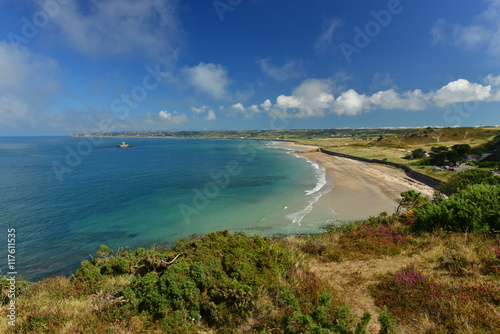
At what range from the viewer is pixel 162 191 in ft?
130

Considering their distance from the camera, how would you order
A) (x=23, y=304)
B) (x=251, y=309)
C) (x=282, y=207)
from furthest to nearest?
(x=282, y=207)
(x=23, y=304)
(x=251, y=309)

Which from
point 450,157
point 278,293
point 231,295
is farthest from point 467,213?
point 450,157

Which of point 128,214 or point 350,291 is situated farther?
point 128,214

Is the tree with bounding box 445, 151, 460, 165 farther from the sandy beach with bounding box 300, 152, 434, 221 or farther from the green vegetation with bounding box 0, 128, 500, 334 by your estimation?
the green vegetation with bounding box 0, 128, 500, 334

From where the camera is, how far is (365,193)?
36750 mm

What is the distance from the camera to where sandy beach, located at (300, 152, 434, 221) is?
28547 millimetres

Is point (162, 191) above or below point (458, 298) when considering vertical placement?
below

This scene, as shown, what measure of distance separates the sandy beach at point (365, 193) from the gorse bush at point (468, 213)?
12.8m

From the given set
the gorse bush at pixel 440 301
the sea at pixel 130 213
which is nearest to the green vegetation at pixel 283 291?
the gorse bush at pixel 440 301

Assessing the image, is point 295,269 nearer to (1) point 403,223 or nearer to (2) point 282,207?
(1) point 403,223

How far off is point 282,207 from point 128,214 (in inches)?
762

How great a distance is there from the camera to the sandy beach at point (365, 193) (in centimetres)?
2855

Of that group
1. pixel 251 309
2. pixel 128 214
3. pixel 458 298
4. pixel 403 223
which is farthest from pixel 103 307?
pixel 128 214

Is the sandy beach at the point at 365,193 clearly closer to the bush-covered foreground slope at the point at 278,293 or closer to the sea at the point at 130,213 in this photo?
the sea at the point at 130,213
